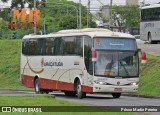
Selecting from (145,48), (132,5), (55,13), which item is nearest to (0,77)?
(145,48)

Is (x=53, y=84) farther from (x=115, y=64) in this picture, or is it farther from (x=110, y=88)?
(x=115, y=64)

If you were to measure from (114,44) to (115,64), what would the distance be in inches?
42.1

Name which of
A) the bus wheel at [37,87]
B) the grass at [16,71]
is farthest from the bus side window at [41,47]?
the grass at [16,71]

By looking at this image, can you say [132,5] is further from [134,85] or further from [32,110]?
[32,110]

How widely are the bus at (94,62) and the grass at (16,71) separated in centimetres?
564

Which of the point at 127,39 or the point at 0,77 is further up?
the point at 127,39

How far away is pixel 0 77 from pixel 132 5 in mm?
81057

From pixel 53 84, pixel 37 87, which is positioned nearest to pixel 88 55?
pixel 53 84

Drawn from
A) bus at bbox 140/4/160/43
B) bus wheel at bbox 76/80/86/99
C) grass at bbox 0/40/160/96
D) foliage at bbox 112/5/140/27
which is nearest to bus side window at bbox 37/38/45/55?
bus wheel at bbox 76/80/86/99

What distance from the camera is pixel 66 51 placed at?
1278 inches

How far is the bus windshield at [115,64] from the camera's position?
29.7 metres

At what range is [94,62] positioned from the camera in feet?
97.0

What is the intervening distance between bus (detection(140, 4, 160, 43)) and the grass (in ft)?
37.0

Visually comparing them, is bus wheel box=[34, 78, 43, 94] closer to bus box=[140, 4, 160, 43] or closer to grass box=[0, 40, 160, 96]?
grass box=[0, 40, 160, 96]
